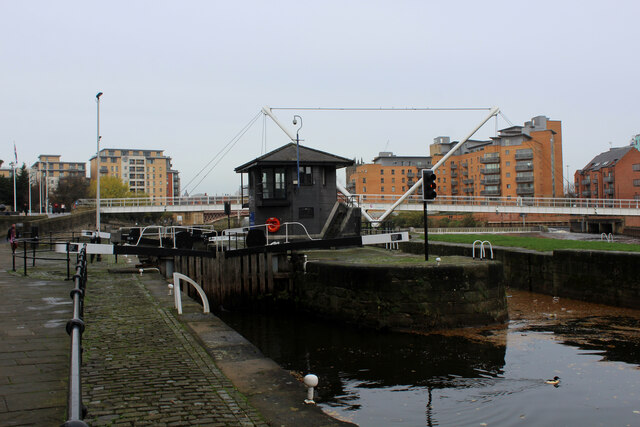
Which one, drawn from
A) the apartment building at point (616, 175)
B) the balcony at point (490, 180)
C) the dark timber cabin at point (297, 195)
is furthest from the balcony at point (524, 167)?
the dark timber cabin at point (297, 195)

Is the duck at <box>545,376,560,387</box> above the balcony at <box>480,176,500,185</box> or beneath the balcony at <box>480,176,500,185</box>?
beneath

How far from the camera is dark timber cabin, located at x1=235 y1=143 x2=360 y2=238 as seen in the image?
962 inches

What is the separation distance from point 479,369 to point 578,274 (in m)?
9.45

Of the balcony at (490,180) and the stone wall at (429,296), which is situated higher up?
the balcony at (490,180)

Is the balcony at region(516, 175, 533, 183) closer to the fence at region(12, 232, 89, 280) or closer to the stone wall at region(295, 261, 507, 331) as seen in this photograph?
the fence at region(12, 232, 89, 280)

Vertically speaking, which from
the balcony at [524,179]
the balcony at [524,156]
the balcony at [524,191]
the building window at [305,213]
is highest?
the balcony at [524,156]

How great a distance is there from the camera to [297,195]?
24625mm

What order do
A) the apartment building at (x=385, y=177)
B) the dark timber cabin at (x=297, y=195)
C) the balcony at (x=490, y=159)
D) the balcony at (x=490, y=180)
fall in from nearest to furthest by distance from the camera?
the dark timber cabin at (x=297, y=195), the balcony at (x=490, y=159), the balcony at (x=490, y=180), the apartment building at (x=385, y=177)

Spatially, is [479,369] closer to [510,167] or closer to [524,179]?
[524,179]

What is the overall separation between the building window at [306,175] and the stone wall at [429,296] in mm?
10388

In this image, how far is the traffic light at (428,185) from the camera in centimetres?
1380

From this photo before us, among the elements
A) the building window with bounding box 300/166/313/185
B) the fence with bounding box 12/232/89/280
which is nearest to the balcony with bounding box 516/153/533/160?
the building window with bounding box 300/166/313/185

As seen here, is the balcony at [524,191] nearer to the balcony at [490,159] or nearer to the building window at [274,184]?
the balcony at [490,159]

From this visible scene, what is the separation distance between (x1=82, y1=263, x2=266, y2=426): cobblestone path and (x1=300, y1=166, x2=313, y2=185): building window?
14.1m
